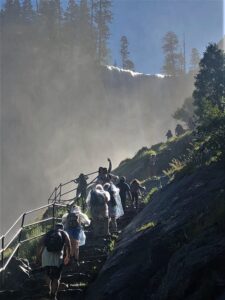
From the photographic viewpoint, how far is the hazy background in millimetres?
74750

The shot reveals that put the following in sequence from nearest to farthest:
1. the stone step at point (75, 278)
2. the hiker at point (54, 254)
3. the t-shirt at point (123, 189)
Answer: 1. the hiker at point (54, 254)
2. the stone step at point (75, 278)
3. the t-shirt at point (123, 189)

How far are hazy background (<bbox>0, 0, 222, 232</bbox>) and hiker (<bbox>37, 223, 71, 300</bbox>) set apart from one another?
59.8 meters

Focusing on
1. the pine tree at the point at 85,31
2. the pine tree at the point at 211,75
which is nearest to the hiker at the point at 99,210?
the pine tree at the point at 211,75

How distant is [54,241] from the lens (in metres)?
10.4

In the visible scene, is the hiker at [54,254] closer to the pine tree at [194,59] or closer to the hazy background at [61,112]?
the hazy background at [61,112]

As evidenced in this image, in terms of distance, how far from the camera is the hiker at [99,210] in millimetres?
14047

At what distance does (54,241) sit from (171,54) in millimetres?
88353

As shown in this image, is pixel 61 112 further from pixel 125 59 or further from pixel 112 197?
pixel 112 197

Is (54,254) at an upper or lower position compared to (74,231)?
lower

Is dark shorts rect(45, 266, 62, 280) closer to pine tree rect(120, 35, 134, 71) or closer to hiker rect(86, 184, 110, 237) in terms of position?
hiker rect(86, 184, 110, 237)

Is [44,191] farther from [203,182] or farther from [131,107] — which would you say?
[203,182]

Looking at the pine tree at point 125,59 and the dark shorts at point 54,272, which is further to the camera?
the pine tree at point 125,59

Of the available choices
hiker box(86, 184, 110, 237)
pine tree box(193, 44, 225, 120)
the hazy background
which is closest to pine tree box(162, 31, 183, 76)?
the hazy background

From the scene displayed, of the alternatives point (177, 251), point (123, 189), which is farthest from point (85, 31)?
point (177, 251)
